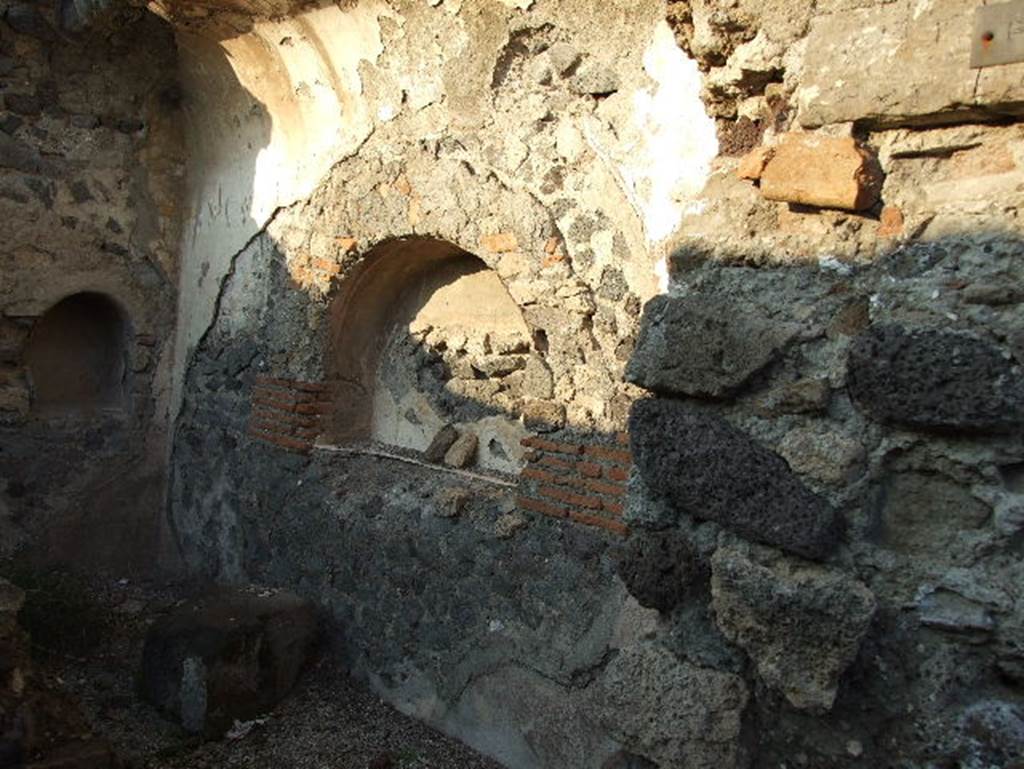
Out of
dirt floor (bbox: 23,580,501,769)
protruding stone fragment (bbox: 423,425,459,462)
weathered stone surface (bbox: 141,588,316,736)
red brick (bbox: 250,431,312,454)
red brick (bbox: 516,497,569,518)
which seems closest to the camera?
red brick (bbox: 516,497,569,518)

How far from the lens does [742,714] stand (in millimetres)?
1466

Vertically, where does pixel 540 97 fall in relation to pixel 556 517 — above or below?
above

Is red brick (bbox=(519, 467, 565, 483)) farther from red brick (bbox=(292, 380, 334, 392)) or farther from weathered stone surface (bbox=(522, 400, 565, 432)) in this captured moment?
red brick (bbox=(292, 380, 334, 392))

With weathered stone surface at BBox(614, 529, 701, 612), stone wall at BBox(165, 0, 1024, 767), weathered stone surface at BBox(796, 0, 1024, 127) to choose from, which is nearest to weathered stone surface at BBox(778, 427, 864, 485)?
stone wall at BBox(165, 0, 1024, 767)

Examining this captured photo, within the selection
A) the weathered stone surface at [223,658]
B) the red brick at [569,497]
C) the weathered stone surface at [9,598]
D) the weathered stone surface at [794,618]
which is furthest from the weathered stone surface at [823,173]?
the weathered stone surface at [223,658]

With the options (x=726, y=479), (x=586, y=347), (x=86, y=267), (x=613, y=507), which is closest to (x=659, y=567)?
(x=726, y=479)

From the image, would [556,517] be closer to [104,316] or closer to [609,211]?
[609,211]

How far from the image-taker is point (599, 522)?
9.96 feet

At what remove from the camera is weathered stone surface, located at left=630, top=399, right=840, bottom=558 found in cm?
140

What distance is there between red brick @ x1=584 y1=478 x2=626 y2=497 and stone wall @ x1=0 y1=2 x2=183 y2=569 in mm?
3105

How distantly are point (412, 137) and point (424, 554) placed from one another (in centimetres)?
167

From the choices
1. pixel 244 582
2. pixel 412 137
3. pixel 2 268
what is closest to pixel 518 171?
pixel 412 137

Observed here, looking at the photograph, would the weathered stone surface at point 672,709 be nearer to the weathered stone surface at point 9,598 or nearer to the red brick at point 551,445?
the red brick at point 551,445

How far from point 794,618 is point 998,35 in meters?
0.88
